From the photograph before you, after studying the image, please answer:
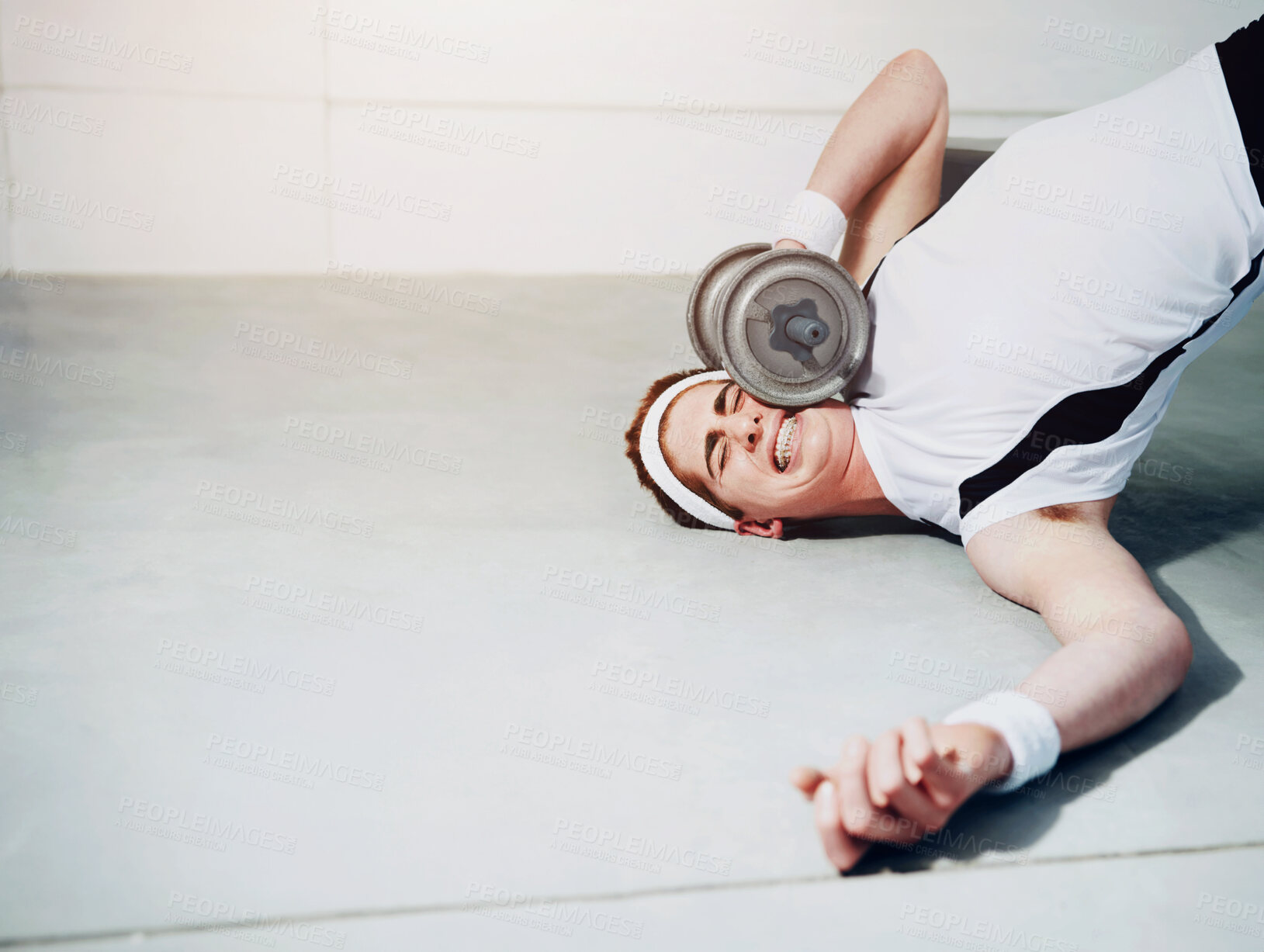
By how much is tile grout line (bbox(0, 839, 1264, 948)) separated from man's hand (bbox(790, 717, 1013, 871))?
0.07m

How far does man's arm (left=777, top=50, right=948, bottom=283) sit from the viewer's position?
7.66 ft

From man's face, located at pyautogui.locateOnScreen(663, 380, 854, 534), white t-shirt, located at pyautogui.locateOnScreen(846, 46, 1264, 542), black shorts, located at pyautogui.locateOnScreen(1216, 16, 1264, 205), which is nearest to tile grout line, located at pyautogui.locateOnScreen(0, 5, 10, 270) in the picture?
man's face, located at pyautogui.locateOnScreen(663, 380, 854, 534)

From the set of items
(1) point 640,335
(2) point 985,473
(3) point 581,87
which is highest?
(3) point 581,87

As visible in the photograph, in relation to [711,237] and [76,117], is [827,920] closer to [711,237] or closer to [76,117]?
[711,237]

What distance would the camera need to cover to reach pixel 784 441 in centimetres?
211

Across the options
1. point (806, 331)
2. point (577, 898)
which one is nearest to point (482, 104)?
point (806, 331)

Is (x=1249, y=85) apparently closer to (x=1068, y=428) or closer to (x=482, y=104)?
(x=1068, y=428)

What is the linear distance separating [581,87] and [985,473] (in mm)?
3592

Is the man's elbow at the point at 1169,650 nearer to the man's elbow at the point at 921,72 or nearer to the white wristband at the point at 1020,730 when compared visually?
the white wristband at the point at 1020,730

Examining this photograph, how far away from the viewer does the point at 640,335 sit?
3.98m

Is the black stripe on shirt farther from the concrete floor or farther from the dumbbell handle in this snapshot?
the dumbbell handle

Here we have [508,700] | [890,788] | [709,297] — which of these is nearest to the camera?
[890,788]

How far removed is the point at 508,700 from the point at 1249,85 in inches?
71.6

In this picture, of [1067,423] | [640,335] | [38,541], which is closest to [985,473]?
[1067,423]
